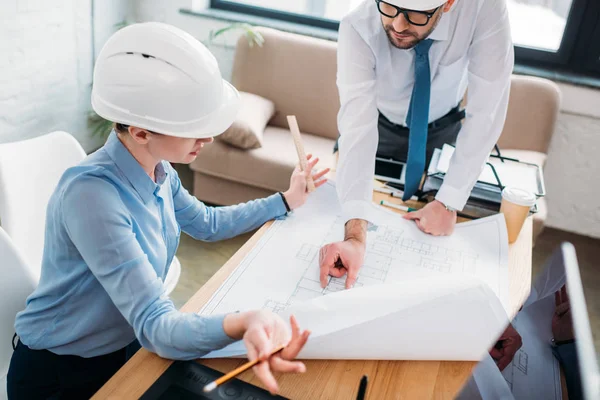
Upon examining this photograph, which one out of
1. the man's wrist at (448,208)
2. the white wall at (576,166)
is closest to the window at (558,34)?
the white wall at (576,166)

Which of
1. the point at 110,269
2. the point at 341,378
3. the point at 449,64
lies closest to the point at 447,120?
the point at 449,64

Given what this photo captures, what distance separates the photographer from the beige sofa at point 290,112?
8.40ft

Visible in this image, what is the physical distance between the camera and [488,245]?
1.19 meters

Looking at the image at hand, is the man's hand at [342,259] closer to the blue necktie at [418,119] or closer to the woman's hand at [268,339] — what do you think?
the woman's hand at [268,339]

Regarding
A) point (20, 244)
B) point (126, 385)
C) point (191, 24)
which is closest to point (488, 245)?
point (126, 385)

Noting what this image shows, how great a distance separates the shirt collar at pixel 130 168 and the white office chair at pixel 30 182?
0.44 m

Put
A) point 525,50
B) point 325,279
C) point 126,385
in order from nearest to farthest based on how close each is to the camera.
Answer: point 126,385, point 325,279, point 525,50

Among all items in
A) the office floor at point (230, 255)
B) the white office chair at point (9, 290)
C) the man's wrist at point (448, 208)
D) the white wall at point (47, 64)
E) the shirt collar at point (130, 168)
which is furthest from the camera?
the white wall at point (47, 64)

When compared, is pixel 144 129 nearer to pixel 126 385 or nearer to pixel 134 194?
pixel 134 194

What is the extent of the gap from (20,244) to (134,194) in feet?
1.72

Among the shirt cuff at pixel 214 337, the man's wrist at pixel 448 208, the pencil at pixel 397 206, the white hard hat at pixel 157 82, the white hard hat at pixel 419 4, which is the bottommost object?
the pencil at pixel 397 206

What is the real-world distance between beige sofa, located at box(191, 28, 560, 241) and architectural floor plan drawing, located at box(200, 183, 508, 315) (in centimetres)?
124

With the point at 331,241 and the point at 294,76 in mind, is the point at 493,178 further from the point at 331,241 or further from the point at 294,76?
the point at 294,76

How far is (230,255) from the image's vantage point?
2.50 metres
